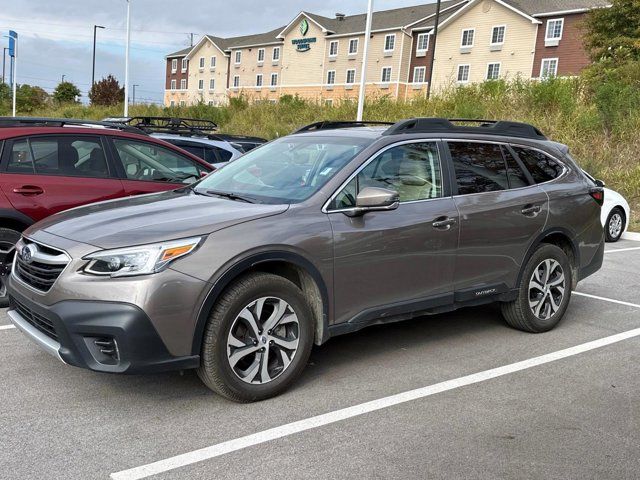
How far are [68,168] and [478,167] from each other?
3.84m

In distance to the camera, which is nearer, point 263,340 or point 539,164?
point 263,340

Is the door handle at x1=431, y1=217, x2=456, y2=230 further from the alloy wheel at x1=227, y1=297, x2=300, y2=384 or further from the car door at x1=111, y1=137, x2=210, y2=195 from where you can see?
the car door at x1=111, y1=137, x2=210, y2=195

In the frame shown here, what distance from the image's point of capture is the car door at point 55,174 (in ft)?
19.1

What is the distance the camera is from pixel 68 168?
6184 mm

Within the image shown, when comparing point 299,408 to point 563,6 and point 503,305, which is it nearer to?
point 503,305

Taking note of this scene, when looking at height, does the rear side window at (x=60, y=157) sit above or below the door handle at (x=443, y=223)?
above

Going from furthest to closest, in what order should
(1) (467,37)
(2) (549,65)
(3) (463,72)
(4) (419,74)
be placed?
(4) (419,74)
(3) (463,72)
(1) (467,37)
(2) (549,65)

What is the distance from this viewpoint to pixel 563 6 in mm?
46750

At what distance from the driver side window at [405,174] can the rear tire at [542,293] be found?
133 centimetres

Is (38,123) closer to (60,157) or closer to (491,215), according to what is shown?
(60,157)

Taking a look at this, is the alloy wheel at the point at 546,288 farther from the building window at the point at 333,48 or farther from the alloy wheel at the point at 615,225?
the building window at the point at 333,48

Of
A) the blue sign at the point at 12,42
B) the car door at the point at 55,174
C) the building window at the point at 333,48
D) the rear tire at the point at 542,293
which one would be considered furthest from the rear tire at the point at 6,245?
the building window at the point at 333,48

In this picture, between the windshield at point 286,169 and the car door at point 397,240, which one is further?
the windshield at point 286,169

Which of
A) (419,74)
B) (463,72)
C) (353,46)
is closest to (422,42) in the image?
(419,74)
